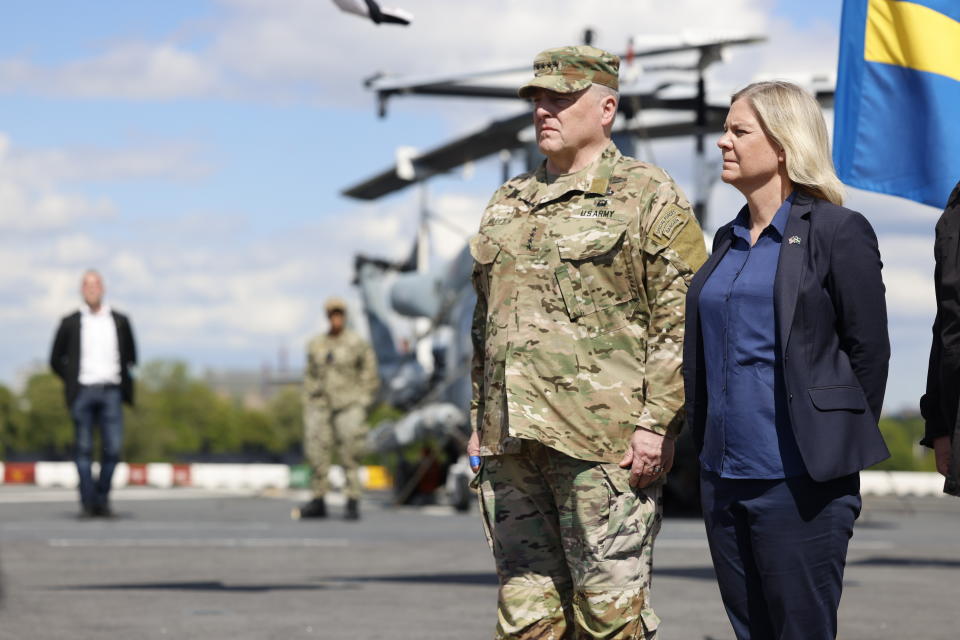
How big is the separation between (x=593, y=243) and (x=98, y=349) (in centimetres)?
982

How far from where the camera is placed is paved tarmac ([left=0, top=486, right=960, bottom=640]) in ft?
21.9

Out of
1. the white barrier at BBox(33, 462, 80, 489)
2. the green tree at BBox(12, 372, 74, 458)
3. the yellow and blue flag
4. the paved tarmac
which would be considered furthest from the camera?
the green tree at BBox(12, 372, 74, 458)

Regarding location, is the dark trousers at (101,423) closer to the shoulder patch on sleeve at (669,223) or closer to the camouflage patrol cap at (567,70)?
the camouflage patrol cap at (567,70)

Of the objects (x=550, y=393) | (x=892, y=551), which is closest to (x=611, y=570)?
(x=550, y=393)

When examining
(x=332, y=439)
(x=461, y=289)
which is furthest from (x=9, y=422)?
(x=332, y=439)

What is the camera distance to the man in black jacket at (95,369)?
1341 cm

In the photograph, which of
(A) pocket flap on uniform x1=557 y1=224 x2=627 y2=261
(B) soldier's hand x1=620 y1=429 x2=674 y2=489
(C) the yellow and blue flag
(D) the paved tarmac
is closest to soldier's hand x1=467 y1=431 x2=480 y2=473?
(B) soldier's hand x1=620 y1=429 x2=674 y2=489

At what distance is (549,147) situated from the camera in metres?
4.43

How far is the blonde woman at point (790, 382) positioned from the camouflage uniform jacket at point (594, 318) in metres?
0.42

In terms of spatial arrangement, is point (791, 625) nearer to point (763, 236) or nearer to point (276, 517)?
point (763, 236)

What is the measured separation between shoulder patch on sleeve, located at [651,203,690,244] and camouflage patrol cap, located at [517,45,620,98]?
0.38 meters

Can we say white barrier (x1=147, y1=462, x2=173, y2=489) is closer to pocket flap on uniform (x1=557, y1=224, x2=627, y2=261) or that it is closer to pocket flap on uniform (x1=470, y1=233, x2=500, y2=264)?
pocket flap on uniform (x1=470, y1=233, x2=500, y2=264)

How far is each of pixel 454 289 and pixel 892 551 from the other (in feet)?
33.5

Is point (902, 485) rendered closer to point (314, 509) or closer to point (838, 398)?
point (314, 509)
